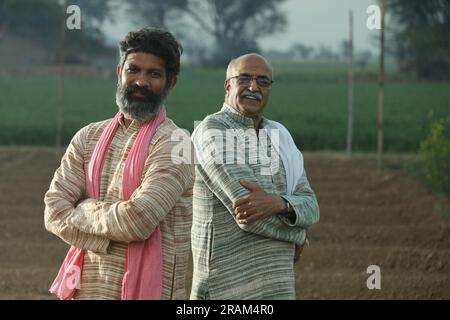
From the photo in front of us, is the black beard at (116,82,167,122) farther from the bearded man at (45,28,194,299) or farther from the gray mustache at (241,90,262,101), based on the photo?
the gray mustache at (241,90,262,101)

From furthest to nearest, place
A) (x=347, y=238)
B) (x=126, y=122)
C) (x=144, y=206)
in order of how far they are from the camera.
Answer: (x=347, y=238) → (x=126, y=122) → (x=144, y=206)

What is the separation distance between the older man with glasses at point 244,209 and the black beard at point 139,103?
257 mm

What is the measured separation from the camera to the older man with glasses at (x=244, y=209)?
3.51m

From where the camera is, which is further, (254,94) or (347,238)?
(347,238)

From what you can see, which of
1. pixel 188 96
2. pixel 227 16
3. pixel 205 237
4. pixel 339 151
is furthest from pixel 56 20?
pixel 205 237

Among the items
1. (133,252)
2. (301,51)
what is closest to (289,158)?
(133,252)

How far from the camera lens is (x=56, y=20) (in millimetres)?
40781

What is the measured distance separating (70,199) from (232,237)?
587 millimetres

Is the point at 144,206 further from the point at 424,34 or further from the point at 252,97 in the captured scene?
the point at 424,34

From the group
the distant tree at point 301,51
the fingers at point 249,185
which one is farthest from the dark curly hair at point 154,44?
the distant tree at point 301,51

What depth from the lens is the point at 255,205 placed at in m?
3.46

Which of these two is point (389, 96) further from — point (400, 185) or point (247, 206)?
point (247, 206)

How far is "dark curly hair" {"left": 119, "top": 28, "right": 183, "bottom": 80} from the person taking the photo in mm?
3455

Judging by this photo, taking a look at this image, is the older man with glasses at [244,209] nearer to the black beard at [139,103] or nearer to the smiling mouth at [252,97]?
the smiling mouth at [252,97]
